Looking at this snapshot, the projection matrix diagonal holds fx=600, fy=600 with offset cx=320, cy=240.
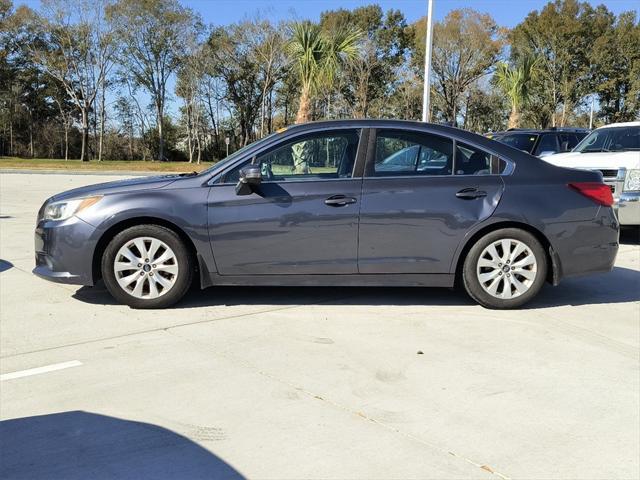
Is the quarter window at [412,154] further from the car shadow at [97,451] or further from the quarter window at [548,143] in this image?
the quarter window at [548,143]

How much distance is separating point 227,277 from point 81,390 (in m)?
1.86

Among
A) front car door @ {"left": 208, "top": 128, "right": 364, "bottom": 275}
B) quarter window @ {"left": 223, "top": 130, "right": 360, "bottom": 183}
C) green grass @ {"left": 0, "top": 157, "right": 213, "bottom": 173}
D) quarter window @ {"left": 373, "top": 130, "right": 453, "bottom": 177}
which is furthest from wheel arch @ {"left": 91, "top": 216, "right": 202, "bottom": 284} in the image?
green grass @ {"left": 0, "top": 157, "right": 213, "bottom": 173}

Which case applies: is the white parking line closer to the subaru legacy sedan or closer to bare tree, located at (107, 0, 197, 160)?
the subaru legacy sedan

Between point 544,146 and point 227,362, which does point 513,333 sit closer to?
point 227,362

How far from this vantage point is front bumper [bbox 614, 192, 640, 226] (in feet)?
28.7

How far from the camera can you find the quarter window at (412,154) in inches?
214

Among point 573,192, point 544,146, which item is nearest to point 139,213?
point 573,192

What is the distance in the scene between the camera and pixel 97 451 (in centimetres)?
298

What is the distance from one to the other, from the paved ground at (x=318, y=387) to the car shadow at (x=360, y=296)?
4 cm

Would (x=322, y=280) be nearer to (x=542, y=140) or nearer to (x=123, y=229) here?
(x=123, y=229)

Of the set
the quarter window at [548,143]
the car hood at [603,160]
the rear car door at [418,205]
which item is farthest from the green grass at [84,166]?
the rear car door at [418,205]

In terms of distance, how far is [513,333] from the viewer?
4941mm

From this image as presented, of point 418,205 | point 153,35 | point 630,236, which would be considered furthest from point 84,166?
point 418,205

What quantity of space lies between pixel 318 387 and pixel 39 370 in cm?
188
